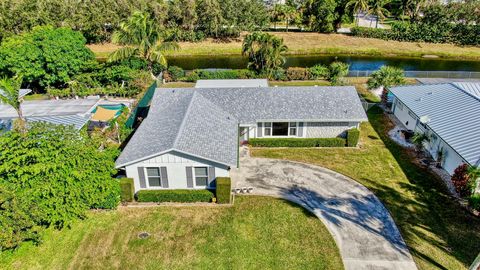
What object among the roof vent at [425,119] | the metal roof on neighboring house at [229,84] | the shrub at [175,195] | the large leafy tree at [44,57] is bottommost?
the shrub at [175,195]

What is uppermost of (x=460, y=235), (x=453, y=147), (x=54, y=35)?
(x=54, y=35)

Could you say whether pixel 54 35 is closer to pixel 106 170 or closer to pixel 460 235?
pixel 106 170

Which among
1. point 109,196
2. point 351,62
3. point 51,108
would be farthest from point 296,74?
point 109,196

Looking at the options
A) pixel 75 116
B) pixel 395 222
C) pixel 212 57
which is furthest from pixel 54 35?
pixel 395 222

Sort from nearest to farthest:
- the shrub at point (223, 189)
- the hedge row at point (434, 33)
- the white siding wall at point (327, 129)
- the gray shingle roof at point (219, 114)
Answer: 1. the shrub at point (223, 189)
2. the gray shingle roof at point (219, 114)
3. the white siding wall at point (327, 129)
4. the hedge row at point (434, 33)

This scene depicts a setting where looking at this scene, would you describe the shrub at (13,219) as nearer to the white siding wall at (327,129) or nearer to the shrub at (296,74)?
the white siding wall at (327,129)

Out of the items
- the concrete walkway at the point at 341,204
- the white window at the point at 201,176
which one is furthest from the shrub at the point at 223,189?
the concrete walkway at the point at 341,204

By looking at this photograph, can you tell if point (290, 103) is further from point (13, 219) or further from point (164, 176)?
point (13, 219)

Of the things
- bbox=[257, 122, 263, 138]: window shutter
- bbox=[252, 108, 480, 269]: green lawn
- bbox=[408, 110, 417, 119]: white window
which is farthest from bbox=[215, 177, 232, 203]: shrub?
bbox=[408, 110, 417, 119]: white window
